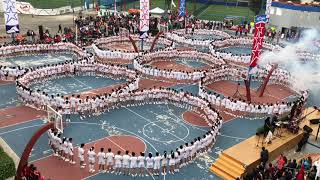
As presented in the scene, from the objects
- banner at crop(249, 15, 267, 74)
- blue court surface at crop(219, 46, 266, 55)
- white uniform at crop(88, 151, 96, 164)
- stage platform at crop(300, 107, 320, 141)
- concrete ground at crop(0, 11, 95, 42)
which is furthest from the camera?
concrete ground at crop(0, 11, 95, 42)

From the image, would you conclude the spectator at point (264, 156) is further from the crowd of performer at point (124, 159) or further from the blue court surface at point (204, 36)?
the blue court surface at point (204, 36)

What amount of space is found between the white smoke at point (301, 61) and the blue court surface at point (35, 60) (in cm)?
1929

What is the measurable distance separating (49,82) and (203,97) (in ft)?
39.7

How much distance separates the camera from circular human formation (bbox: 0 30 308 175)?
2394cm

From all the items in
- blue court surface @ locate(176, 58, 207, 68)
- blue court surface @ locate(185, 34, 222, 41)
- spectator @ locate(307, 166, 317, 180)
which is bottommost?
spectator @ locate(307, 166, 317, 180)

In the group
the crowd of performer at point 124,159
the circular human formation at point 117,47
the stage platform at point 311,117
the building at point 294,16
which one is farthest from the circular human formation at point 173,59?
the building at point 294,16

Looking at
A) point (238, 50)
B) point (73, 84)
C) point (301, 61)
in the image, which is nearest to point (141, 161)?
point (73, 84)

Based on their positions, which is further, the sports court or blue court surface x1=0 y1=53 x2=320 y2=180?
blue court surface x1=0 y1=53 x2=320 y2=180

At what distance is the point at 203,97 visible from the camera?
2697 cm

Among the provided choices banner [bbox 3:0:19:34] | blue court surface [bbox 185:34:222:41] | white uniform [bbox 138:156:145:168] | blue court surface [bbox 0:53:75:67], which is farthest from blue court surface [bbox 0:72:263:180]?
blue court surface [bbox 185:34:222:41]

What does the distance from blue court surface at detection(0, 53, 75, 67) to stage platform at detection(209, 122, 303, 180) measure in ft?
69.3

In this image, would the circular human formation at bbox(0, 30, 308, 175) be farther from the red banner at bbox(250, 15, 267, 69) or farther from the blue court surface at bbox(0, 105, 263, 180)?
the red banner at bbox(250, 15, 267, 69)

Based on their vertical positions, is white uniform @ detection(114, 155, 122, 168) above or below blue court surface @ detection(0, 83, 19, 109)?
below

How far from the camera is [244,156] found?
62.7ft
